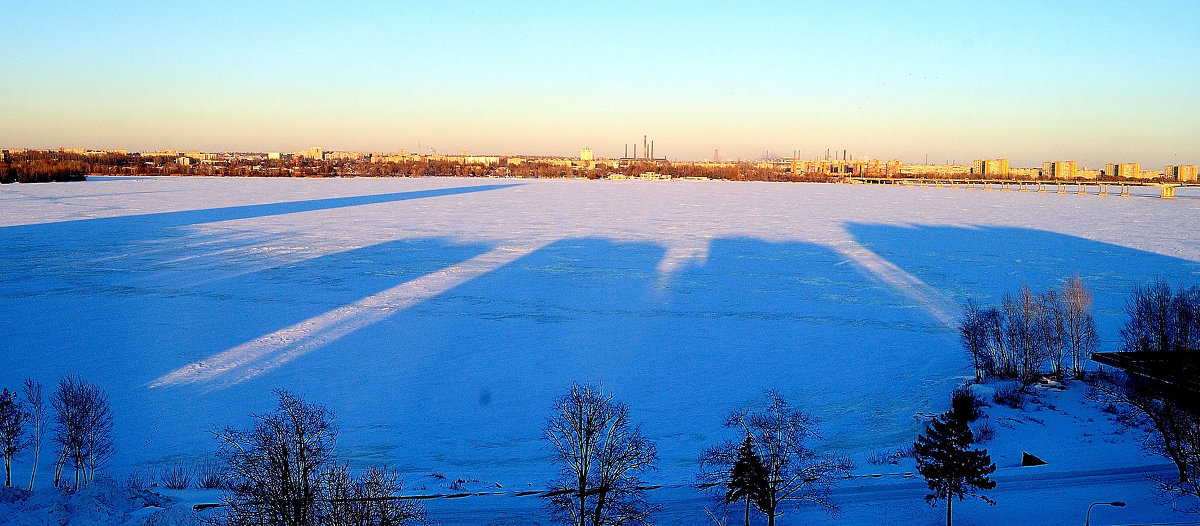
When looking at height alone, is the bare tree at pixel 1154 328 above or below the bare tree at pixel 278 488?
above

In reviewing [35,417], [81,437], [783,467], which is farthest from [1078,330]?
[35,417]

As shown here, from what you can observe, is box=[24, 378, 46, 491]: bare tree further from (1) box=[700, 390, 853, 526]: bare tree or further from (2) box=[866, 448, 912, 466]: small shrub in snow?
(2) box=[866, 448, 912, 466]: small shrub in snow

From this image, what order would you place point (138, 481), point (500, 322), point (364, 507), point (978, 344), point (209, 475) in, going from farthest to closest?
point (500, 322)
point (978, 344)
point (209, 475)
point (138, 481)
point (364, 507)

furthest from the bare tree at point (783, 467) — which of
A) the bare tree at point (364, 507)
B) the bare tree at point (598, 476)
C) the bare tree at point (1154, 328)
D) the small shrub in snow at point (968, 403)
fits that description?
the bare tree at point (1154, 328)

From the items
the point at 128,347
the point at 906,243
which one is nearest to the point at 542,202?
the point at 906,243

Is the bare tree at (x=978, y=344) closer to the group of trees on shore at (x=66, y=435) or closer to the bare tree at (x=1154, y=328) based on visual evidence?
the bare tree at (x=1154, y=328)

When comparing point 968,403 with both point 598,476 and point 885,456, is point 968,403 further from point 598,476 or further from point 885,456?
point 598,476
